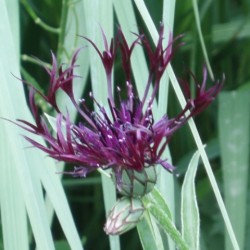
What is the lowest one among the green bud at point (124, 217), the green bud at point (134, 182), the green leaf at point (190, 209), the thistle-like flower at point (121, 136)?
the green leaf at point (190, 209)

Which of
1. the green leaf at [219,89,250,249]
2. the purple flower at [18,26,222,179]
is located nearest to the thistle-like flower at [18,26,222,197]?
the purple flower at [18,26,222,179]

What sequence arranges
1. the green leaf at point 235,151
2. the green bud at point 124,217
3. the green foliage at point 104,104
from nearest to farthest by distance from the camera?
the green bud at point 124,217, the green foliage at point 104,104, the green leaf at point 235,151

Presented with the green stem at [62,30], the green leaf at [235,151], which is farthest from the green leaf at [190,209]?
the green stem at [62,30]

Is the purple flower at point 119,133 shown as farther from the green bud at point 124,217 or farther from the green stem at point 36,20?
the green stem at point 36,20

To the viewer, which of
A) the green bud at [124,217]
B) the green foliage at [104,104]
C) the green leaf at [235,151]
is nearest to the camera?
the green bud at [124,217]

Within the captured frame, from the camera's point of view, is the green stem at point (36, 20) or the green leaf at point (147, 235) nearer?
the green leaf at point (147, 235)

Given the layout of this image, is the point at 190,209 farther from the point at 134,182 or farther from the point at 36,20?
the point at 36,20

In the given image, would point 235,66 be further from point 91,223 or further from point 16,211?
point 16,211

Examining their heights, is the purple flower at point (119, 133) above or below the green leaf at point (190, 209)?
above
